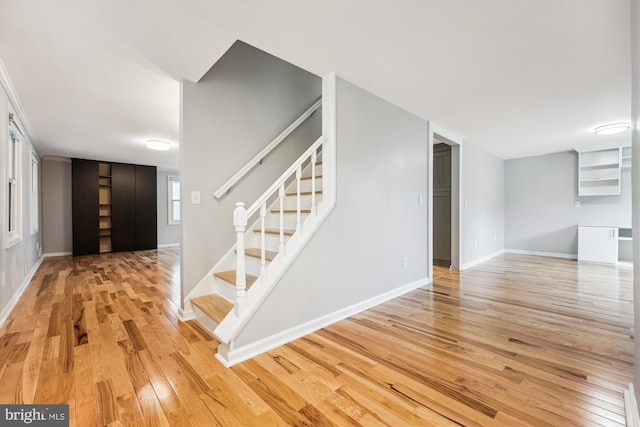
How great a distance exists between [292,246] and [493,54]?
212 cm

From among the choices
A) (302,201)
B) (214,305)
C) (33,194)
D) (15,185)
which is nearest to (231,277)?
(214,305)

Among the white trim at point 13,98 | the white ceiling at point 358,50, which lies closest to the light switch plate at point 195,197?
the white ceiling at point 358,50

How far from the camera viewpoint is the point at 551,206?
5.83 metres

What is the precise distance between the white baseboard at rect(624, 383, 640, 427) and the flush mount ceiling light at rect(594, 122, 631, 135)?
12.7ft

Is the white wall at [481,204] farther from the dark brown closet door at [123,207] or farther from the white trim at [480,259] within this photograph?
the dark brown closet door at [123,207]

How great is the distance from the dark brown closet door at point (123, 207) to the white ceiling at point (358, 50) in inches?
129

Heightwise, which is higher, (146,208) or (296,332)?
(146,208)

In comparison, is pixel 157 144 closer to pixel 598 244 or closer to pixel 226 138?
pixel 226 138

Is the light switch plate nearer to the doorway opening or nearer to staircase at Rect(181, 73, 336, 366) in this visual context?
staircase at Rect(181, 73, 336, 366)

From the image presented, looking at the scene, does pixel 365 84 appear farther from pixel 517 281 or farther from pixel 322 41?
pixel 517 281

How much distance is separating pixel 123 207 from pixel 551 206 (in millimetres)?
9688

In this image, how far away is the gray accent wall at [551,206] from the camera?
17.1ft

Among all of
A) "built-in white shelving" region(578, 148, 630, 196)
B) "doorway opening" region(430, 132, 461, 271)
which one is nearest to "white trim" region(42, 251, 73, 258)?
"doorway opening" region(430, 132, 461, 271)

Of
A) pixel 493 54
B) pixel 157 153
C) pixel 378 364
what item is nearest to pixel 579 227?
pixel 493 54
